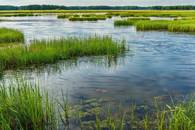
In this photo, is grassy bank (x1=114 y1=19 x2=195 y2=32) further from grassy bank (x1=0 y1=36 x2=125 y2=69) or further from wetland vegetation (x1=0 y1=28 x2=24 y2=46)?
wetland vegetation (x1=0 y1=28 x2=24 y2=46)

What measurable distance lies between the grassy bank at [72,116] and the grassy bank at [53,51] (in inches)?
319

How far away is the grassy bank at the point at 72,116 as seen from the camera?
7.80m

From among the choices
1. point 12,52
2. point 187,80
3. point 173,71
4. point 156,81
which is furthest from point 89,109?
point 12,52

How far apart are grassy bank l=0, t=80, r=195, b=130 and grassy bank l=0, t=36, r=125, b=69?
26.6 ft

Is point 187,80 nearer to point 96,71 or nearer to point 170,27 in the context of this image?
point 96,71

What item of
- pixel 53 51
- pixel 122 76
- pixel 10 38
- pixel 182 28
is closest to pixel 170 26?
pixel 182 28

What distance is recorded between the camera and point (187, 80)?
14742 millimetres

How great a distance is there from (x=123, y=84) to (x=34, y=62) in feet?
21.2

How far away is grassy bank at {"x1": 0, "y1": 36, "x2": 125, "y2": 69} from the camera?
17.8 m

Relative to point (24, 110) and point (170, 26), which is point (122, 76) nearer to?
point (24, 110)

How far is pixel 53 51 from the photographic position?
19.5 m

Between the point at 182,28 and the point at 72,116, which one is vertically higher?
the point at 182,28

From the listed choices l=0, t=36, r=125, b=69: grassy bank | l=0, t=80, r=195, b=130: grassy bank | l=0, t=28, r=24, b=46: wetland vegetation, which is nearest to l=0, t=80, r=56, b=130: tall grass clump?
l=0, t=80, r=195, b=130: grassy bank

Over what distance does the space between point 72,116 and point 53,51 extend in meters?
10.3
